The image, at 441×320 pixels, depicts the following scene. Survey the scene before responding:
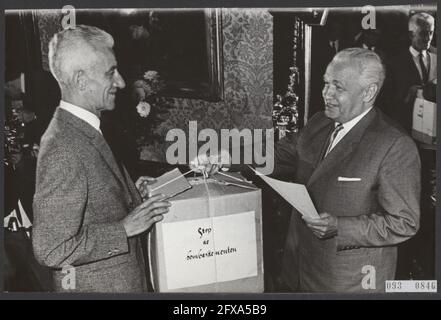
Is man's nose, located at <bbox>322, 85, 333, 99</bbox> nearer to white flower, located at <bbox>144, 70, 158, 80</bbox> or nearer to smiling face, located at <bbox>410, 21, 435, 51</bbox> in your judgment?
smiling face, located at <bbox>410, 21, 435, 51</bbox>

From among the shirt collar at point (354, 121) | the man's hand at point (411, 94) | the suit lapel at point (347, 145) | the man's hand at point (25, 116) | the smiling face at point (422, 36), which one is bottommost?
the suit lapel at point (347, 145)

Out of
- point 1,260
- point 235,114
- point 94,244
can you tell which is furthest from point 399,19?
point 1,260

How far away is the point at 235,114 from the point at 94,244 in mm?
700

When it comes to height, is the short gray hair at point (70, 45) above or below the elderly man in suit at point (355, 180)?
above

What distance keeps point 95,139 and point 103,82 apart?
215 mm

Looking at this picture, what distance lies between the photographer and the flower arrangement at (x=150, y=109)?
2527 millimetres

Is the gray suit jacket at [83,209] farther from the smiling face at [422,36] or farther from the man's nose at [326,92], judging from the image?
the smiling face at [422,36]

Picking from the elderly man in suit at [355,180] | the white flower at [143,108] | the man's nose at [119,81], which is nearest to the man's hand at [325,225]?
the elderly man in suit at [355,180]

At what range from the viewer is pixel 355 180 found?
246cm

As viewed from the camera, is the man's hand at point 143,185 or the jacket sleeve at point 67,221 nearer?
the jacket sleeve at point 67,221

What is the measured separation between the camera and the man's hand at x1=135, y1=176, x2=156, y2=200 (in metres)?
2.50

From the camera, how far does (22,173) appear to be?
255cm

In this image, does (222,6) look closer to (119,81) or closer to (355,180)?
(119,81)
